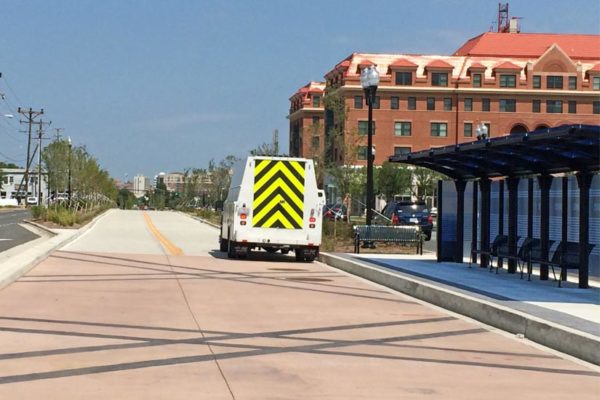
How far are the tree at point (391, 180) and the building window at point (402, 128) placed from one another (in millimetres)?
13788

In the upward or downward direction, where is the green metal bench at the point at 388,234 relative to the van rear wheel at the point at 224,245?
upward

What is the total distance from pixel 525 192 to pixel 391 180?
198ft

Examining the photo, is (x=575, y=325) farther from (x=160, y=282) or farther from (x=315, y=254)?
(x=315, y=254)

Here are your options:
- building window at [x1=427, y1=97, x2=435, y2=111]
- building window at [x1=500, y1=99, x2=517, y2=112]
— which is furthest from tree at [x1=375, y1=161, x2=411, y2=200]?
building window at [x1=500, y1=99, x2=517, y2=112]

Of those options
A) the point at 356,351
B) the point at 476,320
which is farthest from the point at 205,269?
the point at 356,351

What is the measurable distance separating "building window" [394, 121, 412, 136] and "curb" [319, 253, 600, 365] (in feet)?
250

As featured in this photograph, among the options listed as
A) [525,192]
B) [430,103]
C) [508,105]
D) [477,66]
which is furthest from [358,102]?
[525,192]

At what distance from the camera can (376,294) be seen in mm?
15781

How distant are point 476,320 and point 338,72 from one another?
289 feet

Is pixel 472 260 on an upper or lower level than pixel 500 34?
lower

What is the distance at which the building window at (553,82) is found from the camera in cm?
9419

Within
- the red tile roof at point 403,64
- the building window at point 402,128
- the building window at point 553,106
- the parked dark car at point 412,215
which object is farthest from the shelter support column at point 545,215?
the building window at point 553,106

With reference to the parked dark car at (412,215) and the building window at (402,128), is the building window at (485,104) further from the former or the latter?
the parked dark car at (412,215)

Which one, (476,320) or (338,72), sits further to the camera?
(338,72)
